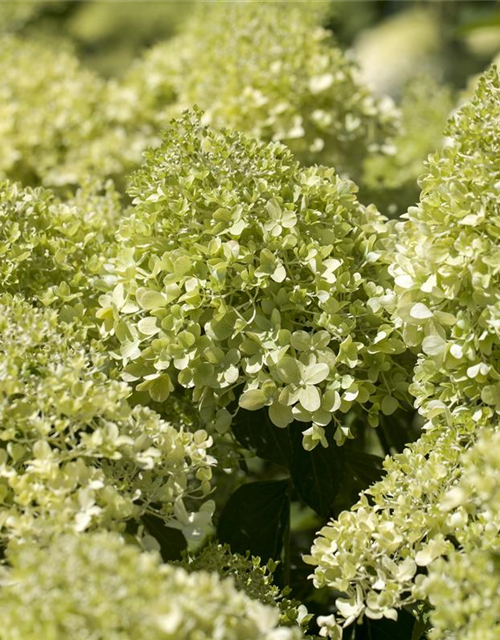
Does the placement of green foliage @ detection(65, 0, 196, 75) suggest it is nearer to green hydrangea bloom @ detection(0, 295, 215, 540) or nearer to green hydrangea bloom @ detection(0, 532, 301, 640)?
green hydrangea bloom @ detection(0, 295, 215, 540)

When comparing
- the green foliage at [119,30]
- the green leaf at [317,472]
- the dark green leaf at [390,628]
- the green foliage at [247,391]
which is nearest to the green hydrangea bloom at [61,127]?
the green foliage at [247,391]

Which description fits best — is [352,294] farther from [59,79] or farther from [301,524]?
[59,79]

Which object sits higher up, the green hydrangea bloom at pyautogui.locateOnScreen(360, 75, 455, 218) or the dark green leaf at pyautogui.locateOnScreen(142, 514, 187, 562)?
the green hydrangea bloom at pyautogui.locateOnScreen(360, 75, 455, 218)

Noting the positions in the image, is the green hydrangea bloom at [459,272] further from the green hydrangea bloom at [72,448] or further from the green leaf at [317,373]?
the green hydrangea bloom at [72,448]

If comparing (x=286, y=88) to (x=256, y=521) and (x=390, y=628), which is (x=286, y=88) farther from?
(x=390, y=628)

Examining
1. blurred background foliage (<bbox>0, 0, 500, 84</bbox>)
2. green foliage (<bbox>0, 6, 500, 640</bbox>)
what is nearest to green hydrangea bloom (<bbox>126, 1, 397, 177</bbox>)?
green foliage (<bbox>0, 6, 500, 640</bbox>)
